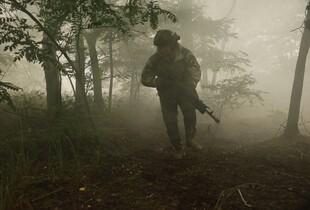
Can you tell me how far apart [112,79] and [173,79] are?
5275 mm

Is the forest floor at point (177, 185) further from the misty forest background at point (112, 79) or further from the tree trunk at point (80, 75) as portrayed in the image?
the tree trunk at point (80, 75)

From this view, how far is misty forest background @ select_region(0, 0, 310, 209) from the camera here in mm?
4305

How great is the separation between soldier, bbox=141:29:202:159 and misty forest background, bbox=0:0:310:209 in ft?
2.06

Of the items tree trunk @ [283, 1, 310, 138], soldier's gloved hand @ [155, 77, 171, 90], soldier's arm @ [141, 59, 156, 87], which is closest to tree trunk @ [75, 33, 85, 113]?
soldier's arm @ [141, 59, 156, 87]

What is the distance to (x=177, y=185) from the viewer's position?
3.41 m

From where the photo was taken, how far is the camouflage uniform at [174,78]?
554 centimetres

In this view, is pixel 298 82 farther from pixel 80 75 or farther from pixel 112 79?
pixel 112 79

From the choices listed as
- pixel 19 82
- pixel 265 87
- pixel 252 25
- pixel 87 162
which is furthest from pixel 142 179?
pixel 252 25

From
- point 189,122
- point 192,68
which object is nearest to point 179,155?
point 189,122

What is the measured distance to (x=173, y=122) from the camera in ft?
18.1

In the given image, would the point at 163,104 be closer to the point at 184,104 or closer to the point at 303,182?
the point at 184,104

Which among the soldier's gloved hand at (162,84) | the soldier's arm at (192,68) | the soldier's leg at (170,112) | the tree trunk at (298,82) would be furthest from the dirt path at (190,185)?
the tree trunk at (298,82)

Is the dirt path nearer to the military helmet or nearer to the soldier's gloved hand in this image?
the soldier's gloved hand

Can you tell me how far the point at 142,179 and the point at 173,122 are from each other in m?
2.06
